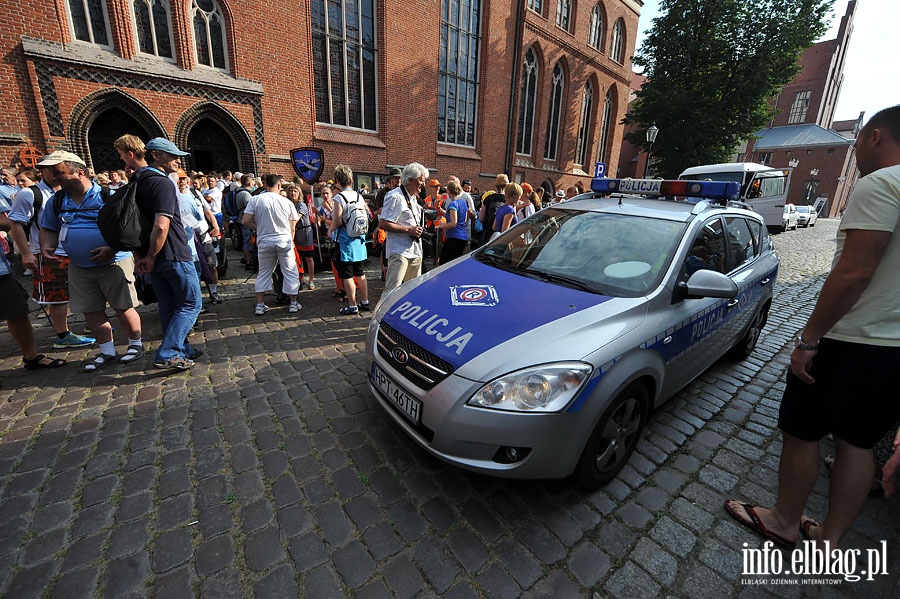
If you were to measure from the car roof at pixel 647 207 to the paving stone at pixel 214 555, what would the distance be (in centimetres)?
336

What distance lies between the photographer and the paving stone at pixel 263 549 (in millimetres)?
1791

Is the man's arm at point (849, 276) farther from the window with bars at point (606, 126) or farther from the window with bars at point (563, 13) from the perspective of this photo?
the window with bars at point (606, 126)

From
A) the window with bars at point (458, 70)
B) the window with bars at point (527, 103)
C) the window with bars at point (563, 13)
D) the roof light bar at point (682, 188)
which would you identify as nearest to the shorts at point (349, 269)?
the roof light bar at point (682, 188)

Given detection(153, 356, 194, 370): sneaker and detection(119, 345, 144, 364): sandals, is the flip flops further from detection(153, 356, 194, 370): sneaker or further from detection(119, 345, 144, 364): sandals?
detection(119, 345, 144, 364): sandals

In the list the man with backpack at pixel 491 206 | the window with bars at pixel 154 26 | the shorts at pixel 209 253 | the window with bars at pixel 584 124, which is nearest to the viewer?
the shorts at pixel 209 253

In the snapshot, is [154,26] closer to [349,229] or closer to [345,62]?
[345,62]

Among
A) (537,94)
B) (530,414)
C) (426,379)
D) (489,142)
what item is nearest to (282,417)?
(426,379)

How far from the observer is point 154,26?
10.5 metres

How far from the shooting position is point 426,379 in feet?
7.04

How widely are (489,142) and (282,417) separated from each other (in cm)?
1873

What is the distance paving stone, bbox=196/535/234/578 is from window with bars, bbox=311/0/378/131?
14621 millimetres

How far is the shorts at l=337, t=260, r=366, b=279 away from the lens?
5102mm

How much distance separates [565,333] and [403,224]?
2818 millimetres

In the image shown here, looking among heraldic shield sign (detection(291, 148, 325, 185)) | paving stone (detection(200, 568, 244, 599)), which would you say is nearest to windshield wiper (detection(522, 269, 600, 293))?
paving stone (detection(200, 568, 244, 599))
